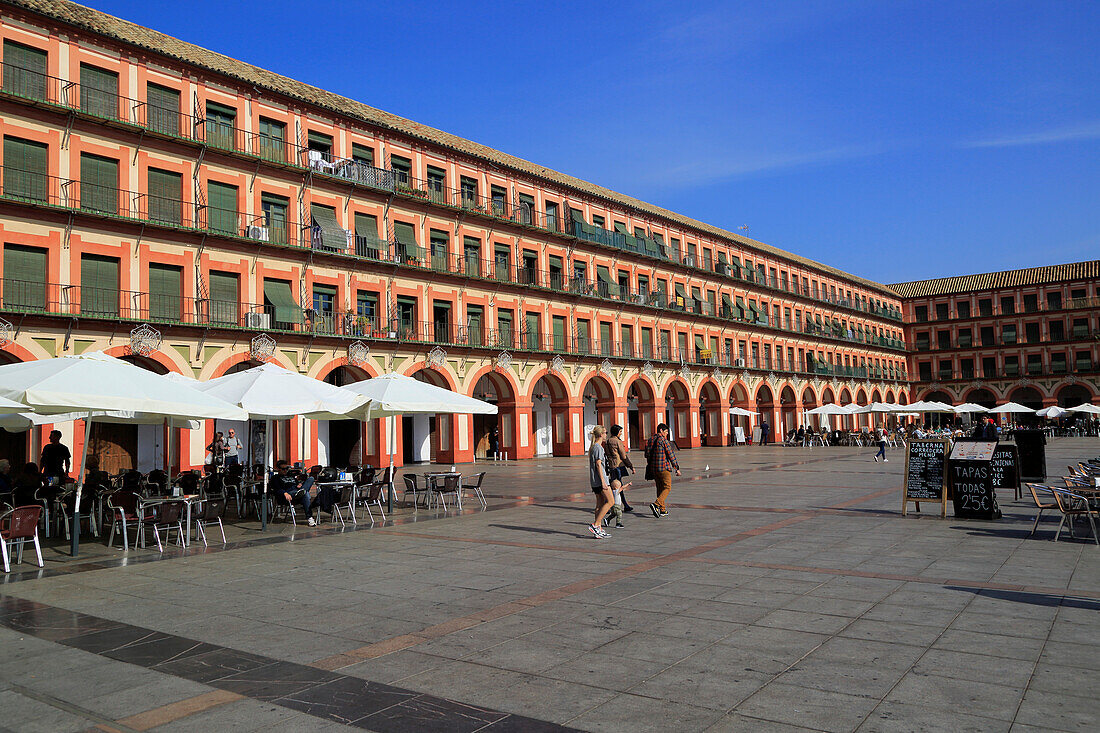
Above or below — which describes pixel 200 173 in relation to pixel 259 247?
above

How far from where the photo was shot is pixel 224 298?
2561 cm

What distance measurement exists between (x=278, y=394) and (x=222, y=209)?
15.5 m

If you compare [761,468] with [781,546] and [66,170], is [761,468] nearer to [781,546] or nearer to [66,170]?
[781,546]

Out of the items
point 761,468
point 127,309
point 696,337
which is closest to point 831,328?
point 696,337

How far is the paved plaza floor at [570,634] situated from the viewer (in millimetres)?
4496

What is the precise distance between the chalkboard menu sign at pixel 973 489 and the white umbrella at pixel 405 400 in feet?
27.7

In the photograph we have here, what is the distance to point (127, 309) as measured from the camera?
75.6 ft

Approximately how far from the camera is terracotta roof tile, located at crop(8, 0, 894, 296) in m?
23.3

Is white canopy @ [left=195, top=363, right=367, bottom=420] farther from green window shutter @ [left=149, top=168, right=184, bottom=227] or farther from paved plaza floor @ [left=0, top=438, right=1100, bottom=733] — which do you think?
green window shutter @ [left=149, top=168, right=184, bottom=227]

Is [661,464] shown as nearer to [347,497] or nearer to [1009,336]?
[347,497]

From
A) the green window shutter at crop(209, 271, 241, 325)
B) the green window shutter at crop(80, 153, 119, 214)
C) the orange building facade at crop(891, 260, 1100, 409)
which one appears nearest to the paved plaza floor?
the green window shutter at crop(209, 271, 241, 325)

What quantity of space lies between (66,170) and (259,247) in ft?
19.6

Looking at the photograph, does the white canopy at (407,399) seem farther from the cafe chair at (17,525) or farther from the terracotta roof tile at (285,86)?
the terracotta roof tile at (285,86)

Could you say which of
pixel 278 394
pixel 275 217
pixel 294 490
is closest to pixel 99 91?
pixel 275 217
